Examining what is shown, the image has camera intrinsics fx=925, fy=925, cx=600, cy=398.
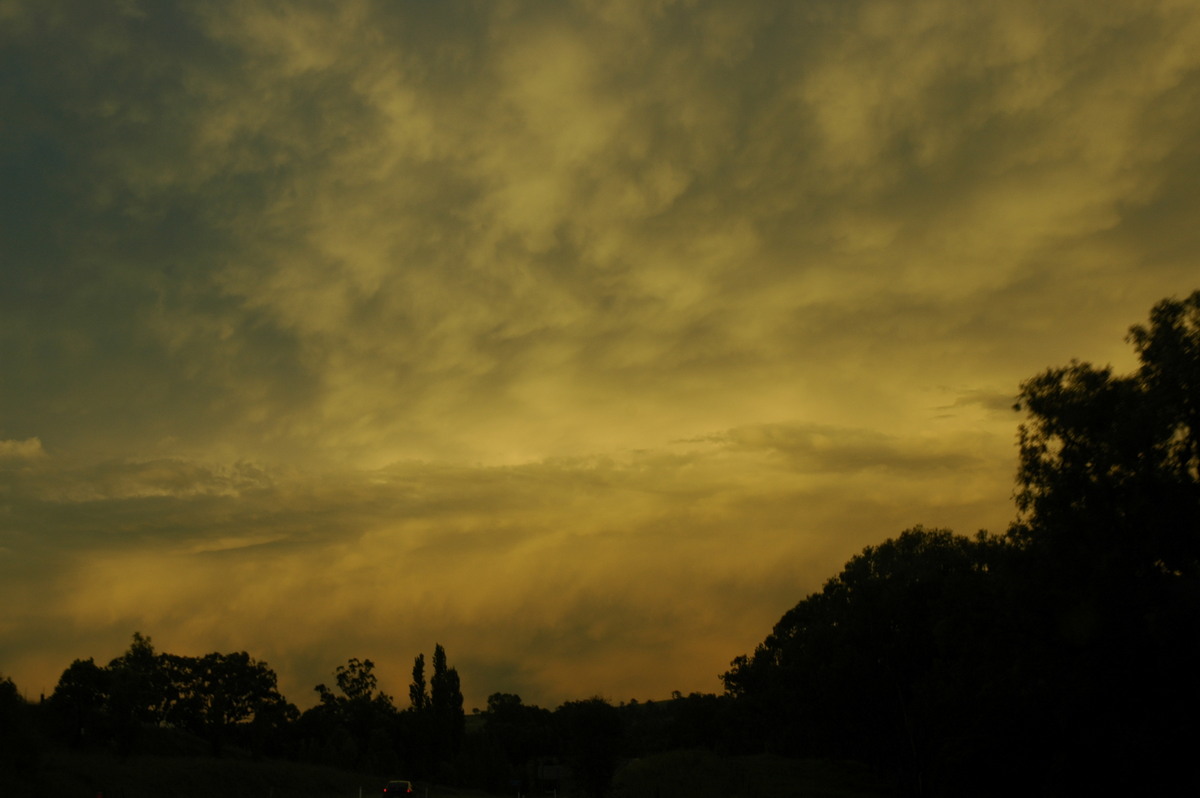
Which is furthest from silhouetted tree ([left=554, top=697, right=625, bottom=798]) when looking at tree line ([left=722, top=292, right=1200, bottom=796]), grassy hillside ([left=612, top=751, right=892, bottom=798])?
tree line ([left=722, top=292, right=1200, bottom=796])

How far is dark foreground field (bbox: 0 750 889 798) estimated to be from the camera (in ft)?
194

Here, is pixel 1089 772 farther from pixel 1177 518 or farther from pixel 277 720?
pixel 277 720

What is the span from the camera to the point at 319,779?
83.3 m

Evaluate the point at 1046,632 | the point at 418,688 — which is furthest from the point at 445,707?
the point at 1046,632

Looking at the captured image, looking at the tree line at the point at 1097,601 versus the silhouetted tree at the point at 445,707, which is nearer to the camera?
the tree line at the point at 1097,601

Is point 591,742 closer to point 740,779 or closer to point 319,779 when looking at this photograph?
point 740,779

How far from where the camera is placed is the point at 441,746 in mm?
113812

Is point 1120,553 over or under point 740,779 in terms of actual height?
over

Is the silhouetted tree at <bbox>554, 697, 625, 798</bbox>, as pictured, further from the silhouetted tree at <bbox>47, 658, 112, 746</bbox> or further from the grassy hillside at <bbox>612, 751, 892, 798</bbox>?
the silhouetted tree at <bbox>47, 658, 112, 746</bbox>

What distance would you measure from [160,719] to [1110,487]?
393 feet

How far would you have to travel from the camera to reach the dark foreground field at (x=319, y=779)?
59250 millimetres

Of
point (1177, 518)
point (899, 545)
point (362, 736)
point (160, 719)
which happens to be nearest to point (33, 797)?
point (1177, 518)

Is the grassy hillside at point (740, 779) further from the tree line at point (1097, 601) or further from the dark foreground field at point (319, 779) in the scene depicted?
the tree line at point (1097, 601)

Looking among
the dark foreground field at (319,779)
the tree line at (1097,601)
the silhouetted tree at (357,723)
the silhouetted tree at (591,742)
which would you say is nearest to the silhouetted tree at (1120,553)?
the tree line at (1097,601)
